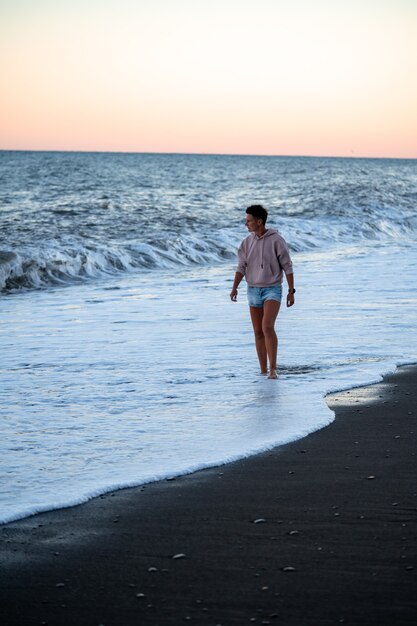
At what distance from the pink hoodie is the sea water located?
878 mm

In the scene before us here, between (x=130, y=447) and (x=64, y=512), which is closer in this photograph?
(x=64, y=512)

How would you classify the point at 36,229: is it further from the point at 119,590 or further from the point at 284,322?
the point at 119,590

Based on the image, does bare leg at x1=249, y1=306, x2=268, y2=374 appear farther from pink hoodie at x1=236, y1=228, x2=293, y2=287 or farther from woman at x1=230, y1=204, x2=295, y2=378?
pink hoodie at x1=236, y1=228, x2=293, y2=287

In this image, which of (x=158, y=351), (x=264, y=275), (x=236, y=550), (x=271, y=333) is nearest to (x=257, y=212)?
(x=264, y=275)

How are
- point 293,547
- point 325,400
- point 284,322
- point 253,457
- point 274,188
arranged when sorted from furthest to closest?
1. point 274,188
2. point 284,322
3. point 325,400
4. point 253,457
5. point 293,547

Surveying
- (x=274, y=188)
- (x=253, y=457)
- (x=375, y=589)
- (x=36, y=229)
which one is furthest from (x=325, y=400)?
(x=274, y=188)

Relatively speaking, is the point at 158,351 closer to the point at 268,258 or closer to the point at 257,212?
the point at 268,258

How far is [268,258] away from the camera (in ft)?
27.9

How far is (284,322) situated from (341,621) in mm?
8338

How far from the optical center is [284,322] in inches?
458

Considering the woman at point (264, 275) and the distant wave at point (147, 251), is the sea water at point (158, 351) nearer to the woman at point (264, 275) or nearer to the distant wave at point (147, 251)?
the distant wave at point (147, 251)

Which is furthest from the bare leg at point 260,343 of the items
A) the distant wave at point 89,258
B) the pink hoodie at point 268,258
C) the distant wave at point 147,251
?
the distant wave at point 147,251

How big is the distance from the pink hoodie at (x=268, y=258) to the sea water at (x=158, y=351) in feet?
2.88

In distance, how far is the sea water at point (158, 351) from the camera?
5781 millimetres
